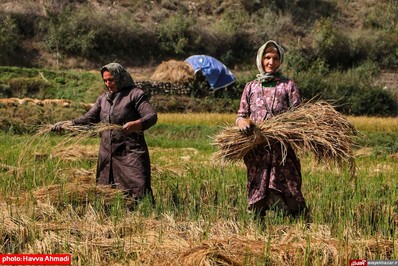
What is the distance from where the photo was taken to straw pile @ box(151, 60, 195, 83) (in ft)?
64.6

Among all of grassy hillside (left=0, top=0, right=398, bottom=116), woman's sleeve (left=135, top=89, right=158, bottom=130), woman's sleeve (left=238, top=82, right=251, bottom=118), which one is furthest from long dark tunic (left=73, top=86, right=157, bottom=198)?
grassy hillside (left=0, top=0, right=398, bottom=116)

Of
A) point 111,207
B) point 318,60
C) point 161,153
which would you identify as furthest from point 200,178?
point 318,60

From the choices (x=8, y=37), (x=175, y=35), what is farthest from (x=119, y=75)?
(x=175, y=35)

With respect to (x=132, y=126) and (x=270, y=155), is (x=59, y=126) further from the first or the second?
(x=270, y=155)

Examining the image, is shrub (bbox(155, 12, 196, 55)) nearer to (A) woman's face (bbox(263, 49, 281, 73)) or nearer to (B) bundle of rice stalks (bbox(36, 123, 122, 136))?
(B) bundle of rice stalks (bbox(36, 123, 122, 136))

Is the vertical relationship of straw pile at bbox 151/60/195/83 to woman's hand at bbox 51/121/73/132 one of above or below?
below

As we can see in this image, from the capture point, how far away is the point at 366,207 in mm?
4445

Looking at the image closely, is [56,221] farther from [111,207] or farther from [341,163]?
[341,163]

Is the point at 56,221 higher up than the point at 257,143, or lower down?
lower down

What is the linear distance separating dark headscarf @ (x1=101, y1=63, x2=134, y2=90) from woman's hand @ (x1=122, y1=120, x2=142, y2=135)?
38cm

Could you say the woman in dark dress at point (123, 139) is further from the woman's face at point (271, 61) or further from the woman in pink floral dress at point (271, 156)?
the woman's face at point (271, 61)

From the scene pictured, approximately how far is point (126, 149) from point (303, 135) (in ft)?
4.88

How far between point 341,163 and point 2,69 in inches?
656

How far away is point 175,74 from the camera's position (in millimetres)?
19672
